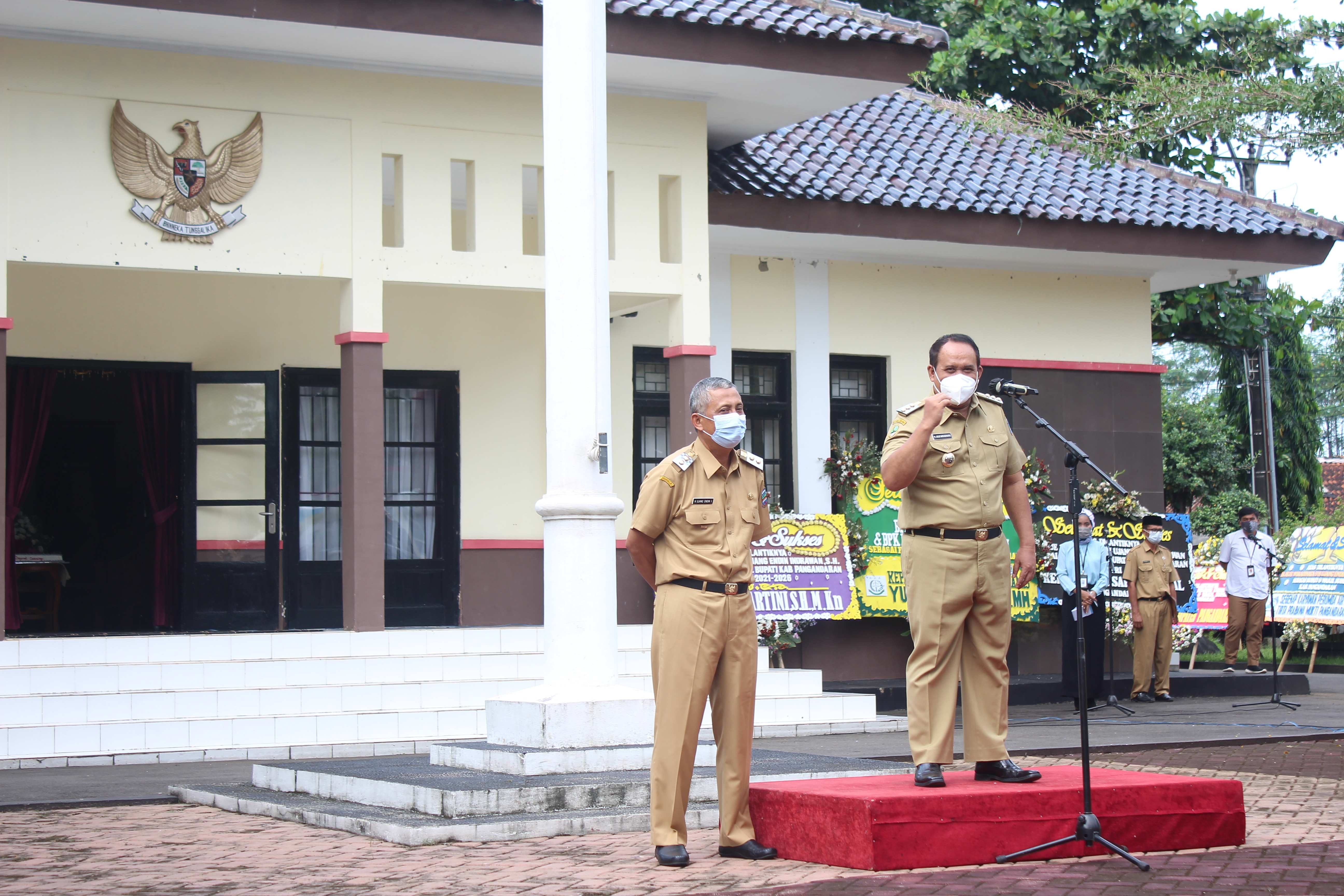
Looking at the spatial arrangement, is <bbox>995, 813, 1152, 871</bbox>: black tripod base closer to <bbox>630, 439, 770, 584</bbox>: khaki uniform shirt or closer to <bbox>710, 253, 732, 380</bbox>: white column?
<bbox>630, 439, 770, 584</bbox>: khaki uniform shirt

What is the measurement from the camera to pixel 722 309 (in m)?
15.9

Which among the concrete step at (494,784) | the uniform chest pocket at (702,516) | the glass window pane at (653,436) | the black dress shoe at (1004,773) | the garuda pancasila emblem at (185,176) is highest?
the garuda pancasila emblem at (185,176)

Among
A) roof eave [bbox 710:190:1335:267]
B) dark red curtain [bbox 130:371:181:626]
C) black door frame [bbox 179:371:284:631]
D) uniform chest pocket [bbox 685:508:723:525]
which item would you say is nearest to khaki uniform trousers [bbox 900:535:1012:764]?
uniform chest pocket [bbox 685:508:723:525]

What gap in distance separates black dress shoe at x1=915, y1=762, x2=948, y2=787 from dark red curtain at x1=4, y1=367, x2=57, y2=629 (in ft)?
34.8

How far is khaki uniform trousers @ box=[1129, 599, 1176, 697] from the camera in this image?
15.2m

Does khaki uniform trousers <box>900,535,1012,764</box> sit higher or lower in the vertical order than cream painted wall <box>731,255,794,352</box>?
lower

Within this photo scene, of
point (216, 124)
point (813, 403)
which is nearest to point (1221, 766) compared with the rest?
point (813, 403)

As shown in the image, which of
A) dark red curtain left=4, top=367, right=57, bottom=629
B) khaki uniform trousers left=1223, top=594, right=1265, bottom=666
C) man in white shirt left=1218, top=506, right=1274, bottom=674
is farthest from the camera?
khaki uniform trousers left=1223, top=594, right=1265, bottom=666

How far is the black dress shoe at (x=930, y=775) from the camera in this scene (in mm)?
6207

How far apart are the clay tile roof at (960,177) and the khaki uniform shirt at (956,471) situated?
8.65 meters

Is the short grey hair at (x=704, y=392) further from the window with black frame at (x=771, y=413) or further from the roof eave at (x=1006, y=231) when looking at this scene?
the window with black frame at (x=771, y=413)

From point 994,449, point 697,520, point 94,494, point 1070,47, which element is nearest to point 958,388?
point 994,449

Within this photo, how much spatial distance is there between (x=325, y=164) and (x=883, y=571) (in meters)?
6.63

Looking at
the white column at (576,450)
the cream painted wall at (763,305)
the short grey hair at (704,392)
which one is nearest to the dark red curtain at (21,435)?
the cream painted wall at (763,305)
